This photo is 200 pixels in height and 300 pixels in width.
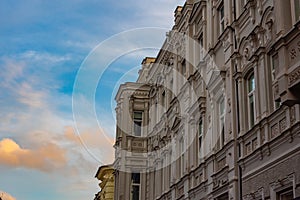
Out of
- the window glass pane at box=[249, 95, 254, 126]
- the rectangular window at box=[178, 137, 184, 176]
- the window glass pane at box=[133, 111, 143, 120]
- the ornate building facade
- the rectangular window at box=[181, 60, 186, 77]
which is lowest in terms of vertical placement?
the window glass pane at box=[249, 95, 254, 126]

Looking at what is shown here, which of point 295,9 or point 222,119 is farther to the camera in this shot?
point 222,119

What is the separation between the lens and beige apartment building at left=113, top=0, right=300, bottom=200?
15.7m

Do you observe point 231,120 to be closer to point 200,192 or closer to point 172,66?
point 200,192

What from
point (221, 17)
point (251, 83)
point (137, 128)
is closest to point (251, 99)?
point (251, 83)

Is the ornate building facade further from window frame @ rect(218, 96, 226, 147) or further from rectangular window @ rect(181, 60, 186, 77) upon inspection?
window frame @ rect(218, 96, 226, 147)

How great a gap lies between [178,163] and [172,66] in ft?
19.9

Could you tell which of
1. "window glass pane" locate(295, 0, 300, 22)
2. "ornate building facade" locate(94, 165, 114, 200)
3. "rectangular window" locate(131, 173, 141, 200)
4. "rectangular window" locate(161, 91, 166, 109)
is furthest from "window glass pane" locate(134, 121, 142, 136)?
"window glass pane" locate(295, 0, 300, 22)

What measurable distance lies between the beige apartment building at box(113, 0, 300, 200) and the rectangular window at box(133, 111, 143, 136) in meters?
0.57

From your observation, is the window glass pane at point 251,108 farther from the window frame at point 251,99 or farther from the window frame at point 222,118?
the window frame at point 222,118

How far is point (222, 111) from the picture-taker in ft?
74.4

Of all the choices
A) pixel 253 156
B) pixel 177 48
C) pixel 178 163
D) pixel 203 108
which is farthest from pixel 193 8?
pixel 253 156

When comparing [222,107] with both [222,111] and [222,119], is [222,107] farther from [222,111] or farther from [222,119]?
[222,119]

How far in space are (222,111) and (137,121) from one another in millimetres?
16933

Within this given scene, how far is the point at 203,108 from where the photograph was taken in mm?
24641
